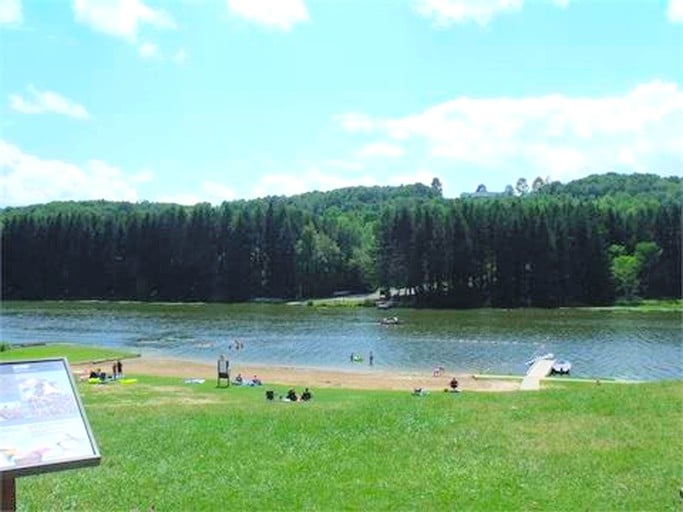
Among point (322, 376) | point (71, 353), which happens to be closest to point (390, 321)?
point (71, 353)

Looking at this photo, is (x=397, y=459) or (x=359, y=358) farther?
(x=359, y=358)

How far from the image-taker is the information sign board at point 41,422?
8.62 metres

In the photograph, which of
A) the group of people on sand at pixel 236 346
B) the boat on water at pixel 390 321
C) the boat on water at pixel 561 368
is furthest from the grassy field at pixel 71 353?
the boat on water at pixel 390 321

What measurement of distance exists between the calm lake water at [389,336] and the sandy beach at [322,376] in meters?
3.71

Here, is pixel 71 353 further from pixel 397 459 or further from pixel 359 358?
pixel 397 459

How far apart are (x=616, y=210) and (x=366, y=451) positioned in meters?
124

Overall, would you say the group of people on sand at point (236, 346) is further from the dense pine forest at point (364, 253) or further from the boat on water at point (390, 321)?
the dense pine forest at point (364, 253)

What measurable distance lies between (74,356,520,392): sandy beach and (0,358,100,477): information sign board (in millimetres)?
30674

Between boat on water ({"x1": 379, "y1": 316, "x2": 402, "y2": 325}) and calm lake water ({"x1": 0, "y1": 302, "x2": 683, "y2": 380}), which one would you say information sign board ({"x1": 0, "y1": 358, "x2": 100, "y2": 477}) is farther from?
boat on water ({"x1": 379, "y1": 316, "x2": 402, "y2": 325})

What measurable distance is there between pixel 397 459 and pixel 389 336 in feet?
199

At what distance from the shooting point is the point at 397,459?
1434 cm

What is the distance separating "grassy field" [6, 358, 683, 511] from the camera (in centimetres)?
1194

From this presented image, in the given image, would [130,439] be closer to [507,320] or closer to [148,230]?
[507,320]

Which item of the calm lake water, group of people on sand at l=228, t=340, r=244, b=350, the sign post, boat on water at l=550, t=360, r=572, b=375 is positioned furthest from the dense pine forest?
the sign post
